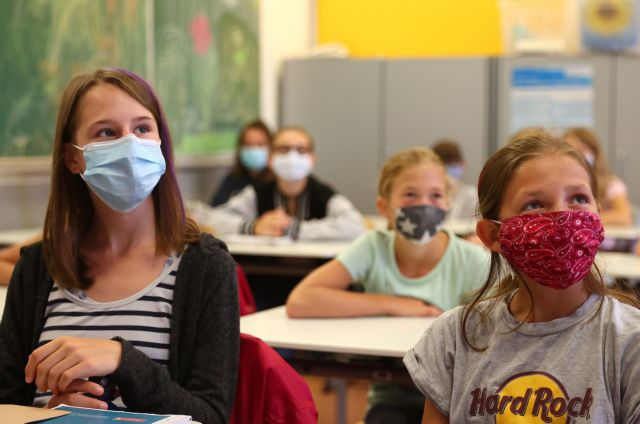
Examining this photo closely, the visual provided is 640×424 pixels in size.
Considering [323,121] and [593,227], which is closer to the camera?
[593,227]

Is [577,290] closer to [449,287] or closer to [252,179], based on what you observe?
[449,287]

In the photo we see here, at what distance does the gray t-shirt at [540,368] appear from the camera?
1513 mm

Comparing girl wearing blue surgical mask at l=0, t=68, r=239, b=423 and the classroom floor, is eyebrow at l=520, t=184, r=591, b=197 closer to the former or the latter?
girl wearing blue surgical mask at l=0, t=68, r=239, b=423

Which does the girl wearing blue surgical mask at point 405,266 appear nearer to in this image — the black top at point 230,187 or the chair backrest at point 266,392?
the chair backrest at point 266,392

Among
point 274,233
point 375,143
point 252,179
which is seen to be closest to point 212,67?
point 252,179

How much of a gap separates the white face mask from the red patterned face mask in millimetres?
3334

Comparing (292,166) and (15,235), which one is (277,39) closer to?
(292,166)

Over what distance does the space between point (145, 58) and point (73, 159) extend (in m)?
3.76

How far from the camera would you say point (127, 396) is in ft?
5.32

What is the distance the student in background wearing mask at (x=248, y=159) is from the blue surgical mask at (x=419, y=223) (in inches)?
131

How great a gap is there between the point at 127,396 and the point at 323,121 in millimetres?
5961

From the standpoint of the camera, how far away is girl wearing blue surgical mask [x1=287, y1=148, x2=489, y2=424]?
108 inches

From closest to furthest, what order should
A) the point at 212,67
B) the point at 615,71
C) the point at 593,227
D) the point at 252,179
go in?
the point at 593,227
the point at 252,179
the point at 212,67
the point at 615,71

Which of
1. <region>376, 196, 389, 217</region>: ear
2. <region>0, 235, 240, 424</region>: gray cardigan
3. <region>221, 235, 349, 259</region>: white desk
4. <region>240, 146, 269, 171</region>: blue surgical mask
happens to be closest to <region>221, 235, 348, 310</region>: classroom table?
<region>221, 235, 349, 259</region>: white desk
